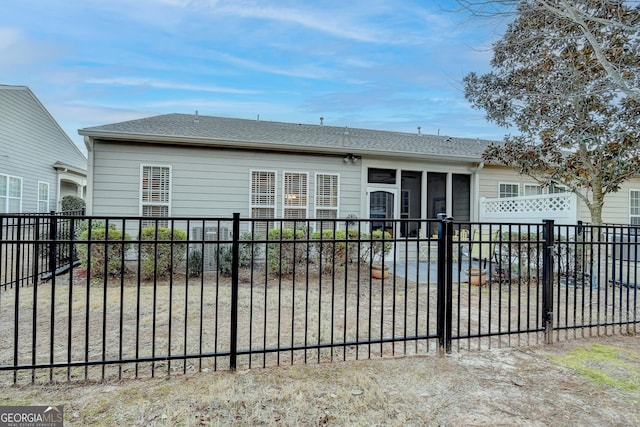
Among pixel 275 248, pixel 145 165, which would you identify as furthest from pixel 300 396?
pixel 145 165

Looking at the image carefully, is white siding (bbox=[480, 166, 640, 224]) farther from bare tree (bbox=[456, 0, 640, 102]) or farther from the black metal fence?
bare tree (bbox=[456, 0, 640, 102])

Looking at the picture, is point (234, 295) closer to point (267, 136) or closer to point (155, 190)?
point (155, 190)

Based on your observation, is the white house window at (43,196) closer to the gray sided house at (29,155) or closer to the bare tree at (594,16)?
the gray sided house at (29,155)

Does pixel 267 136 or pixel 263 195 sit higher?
pixel 267 136

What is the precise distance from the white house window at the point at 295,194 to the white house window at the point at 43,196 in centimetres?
1232

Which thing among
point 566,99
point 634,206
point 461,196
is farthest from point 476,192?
point 634,206

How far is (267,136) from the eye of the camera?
9.01 meters

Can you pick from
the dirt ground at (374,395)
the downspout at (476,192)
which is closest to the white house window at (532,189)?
the downspout at (476,192)

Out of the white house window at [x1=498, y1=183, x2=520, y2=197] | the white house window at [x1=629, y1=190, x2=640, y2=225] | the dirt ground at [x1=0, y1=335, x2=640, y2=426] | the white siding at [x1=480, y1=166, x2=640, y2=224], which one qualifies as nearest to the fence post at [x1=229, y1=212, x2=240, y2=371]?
the dirt ground at [x1=0, y1=335, x2=640, y2=426]

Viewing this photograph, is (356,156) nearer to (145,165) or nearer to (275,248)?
(275,248)

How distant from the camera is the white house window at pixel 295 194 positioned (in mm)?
8594

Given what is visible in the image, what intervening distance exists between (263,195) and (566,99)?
6.72m

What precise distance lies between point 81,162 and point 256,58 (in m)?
14.2

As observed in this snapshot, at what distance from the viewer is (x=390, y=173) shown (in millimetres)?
9547
